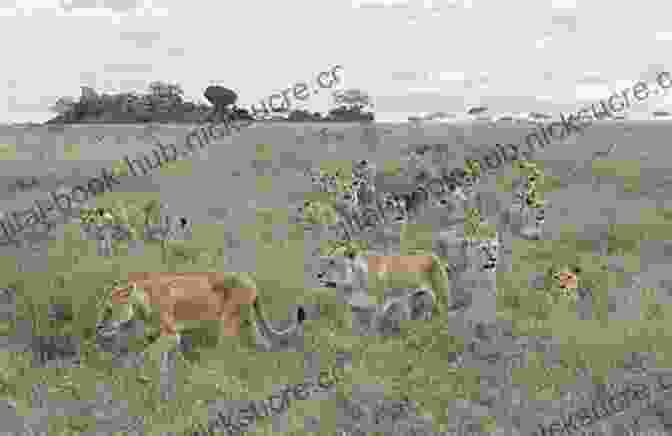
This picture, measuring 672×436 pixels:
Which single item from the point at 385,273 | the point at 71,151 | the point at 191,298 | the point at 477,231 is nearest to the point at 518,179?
the point at 477,231

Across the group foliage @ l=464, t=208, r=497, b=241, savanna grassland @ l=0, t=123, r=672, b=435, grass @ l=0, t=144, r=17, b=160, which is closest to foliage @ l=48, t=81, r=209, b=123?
grass @ l=0, t=144, r=17, b=160

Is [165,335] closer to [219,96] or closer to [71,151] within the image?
[71,151]

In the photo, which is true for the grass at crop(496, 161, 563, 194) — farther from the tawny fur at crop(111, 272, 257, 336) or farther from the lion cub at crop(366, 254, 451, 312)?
the tawny fur at crop(111, 272, 257, 336)

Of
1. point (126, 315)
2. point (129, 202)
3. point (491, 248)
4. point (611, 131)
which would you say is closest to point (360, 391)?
point (126, 315)

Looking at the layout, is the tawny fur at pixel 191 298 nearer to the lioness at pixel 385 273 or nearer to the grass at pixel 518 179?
the lioness at pixel 385 273

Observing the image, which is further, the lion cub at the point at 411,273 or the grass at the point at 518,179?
the grass at the point at 518,179

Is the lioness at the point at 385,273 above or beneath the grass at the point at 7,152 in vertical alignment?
beneath

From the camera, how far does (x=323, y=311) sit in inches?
473

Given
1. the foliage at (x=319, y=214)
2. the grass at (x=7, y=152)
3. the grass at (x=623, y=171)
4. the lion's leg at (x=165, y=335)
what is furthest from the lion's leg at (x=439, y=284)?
the grass at (x=7, y=152)

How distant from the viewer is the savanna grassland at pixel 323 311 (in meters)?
8.59

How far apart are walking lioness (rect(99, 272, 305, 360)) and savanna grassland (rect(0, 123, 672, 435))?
565 millimetres

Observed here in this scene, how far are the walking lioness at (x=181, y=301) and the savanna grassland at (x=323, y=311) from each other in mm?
565

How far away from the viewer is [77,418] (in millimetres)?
7871

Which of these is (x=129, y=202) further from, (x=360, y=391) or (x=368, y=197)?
(x=360, y=391)
